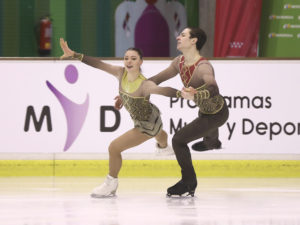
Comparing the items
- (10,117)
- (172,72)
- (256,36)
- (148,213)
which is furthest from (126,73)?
(256,36)

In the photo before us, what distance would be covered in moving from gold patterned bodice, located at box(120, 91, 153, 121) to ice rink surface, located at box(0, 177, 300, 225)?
0.72 meters

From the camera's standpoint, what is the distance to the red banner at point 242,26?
1002cm

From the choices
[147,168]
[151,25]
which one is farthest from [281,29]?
[147,168]

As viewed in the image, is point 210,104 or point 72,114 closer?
point 210,104

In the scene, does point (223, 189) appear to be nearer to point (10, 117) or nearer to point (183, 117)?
point (183, 117)

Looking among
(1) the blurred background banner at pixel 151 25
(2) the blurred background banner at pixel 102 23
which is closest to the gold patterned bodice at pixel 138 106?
(2) the blurred background banner at pixel 102 23

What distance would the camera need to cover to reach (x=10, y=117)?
26.2 ft

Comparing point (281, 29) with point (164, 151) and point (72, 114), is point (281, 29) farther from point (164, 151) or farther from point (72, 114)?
point (164, 151)

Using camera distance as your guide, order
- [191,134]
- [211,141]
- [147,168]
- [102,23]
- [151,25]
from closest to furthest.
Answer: [191,134], [211,141], [147,168], [151,25], [102,23]

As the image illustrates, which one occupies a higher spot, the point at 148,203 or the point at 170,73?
the point at 170,73

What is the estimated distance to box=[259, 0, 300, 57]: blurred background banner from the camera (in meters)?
9.88

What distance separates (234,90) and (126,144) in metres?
2.03

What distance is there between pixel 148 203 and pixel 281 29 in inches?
182

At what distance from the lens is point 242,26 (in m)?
10.0
